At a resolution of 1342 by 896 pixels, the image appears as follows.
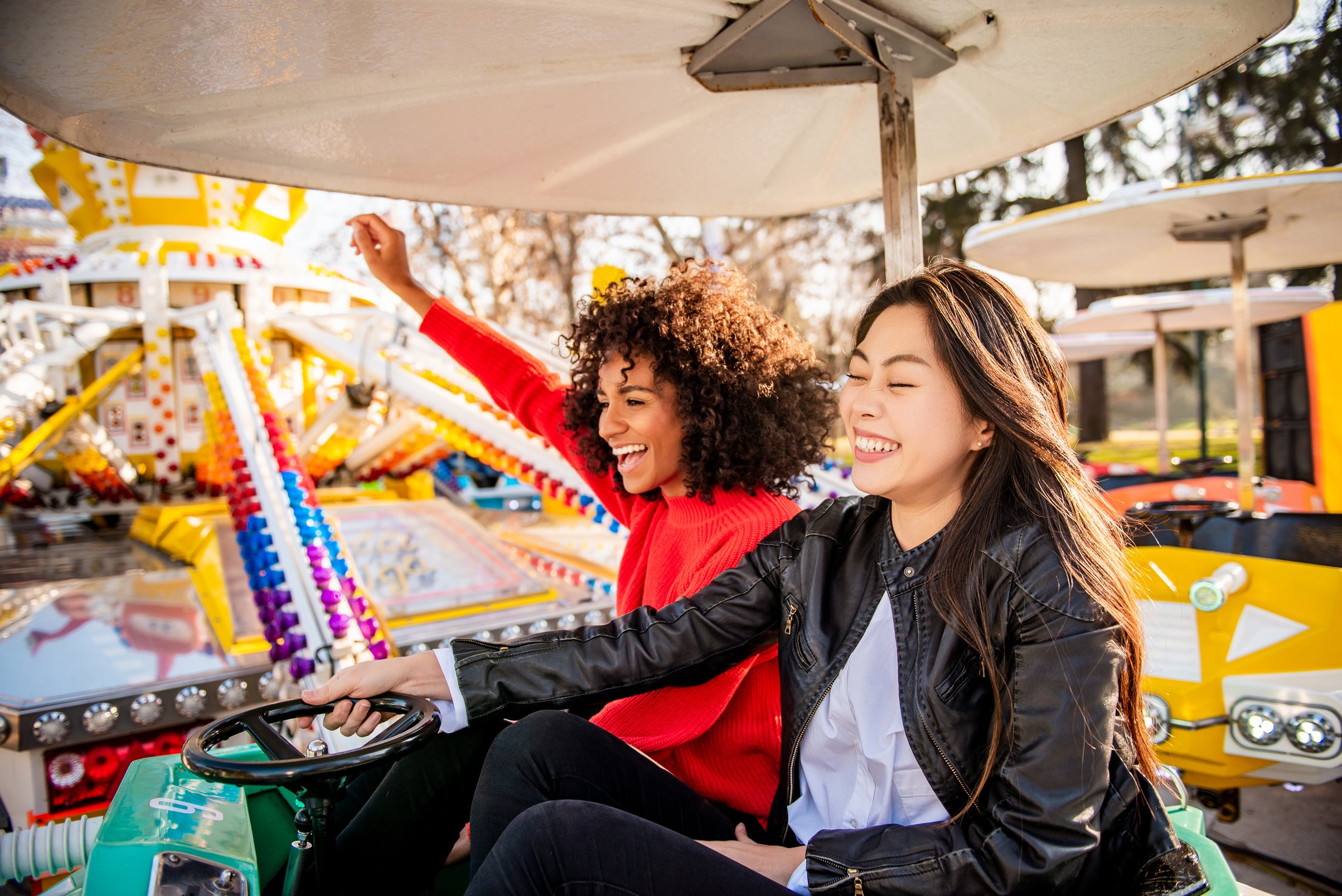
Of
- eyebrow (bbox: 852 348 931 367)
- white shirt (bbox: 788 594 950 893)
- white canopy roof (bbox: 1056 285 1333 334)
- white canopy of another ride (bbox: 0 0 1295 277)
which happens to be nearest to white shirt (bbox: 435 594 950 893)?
white shirt (bbox: 788 594 950 893)

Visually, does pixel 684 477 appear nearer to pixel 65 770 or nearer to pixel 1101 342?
pixel 65 770

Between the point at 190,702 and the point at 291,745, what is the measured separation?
1754 mm

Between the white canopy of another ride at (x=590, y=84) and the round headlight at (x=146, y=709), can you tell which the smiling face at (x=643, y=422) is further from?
the round headlight at (x=146, y=709)

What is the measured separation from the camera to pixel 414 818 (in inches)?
63.9

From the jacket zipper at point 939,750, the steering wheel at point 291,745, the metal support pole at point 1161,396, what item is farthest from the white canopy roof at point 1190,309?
the steering wheel at point 291,745

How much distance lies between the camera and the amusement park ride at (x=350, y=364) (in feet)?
5.03

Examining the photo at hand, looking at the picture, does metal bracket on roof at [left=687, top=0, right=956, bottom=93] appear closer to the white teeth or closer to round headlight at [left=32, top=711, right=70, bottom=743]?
the white teeth

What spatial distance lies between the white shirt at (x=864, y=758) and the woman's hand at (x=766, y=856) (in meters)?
0.03

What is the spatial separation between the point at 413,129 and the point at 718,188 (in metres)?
0.99

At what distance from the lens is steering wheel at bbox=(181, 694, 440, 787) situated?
1249mm

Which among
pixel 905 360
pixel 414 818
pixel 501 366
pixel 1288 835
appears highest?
pixel 501 366

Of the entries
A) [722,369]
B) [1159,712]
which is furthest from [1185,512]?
[722,369]

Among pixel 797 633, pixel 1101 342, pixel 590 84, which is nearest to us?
pixel 797 633

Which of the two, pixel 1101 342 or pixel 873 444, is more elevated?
pixel 1101 342
